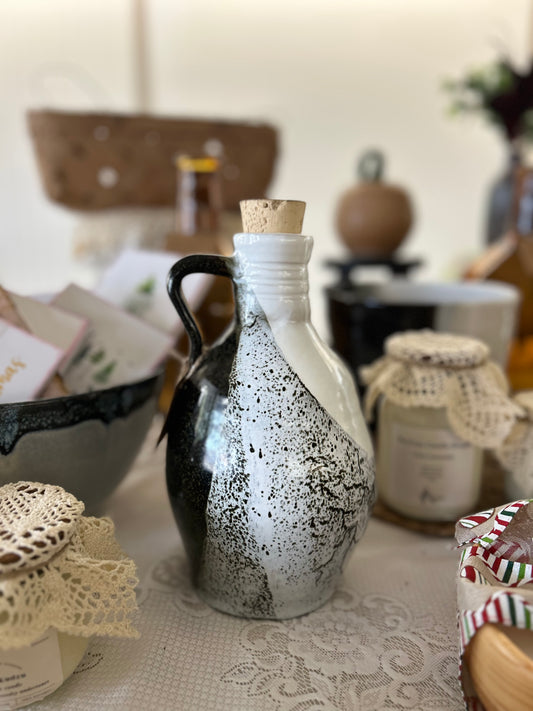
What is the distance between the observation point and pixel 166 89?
1.70 metres

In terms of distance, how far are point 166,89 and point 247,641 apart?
171 centimetres

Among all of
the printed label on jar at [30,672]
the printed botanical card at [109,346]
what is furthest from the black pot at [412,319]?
the printed label on jar at [30,672]

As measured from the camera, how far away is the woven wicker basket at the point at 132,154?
107cm

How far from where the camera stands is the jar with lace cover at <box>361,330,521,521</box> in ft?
1.57

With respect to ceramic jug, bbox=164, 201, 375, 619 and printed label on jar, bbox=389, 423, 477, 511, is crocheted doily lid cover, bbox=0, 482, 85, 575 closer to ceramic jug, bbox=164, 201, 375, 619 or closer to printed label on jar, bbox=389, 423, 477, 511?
ceramic jug, bbox=164, 201, 375, 619

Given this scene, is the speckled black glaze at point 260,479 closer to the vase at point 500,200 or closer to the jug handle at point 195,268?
the jug handle at point 195,268

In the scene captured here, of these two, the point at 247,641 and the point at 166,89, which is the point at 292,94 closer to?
the point at 166,89

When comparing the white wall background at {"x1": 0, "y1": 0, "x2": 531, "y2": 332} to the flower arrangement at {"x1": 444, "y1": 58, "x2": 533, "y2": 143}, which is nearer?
the flower arrangement at {"x1": 444, "y1": 58, "x2": 533, "y2": 143}

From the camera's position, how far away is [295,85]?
181 cm

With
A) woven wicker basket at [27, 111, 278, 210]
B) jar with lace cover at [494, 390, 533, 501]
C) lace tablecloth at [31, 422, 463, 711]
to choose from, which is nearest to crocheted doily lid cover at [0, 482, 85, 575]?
lace tablecloth at [31, 422, 463, 711]

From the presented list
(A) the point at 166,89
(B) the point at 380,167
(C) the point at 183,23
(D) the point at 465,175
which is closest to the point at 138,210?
(B) the point at 380,167

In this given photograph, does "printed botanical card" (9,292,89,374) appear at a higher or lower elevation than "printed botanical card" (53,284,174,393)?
higher

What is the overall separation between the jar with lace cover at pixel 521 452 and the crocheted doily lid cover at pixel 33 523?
0.38m

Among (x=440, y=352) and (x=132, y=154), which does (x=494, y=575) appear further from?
→ (x=132, y=154)
